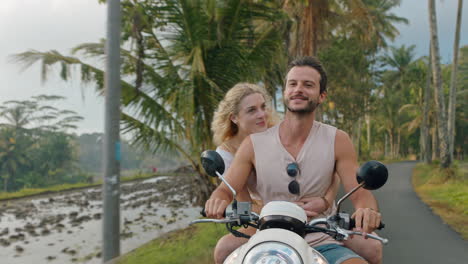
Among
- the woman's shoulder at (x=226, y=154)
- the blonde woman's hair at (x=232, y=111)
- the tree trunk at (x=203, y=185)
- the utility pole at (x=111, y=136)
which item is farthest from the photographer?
the tree trunk at (x=203, y=185)

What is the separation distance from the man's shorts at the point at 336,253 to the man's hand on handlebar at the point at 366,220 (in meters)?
0.15

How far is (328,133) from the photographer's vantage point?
2.37m

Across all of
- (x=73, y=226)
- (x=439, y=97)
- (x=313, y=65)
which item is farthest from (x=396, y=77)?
(x=313, y=65)

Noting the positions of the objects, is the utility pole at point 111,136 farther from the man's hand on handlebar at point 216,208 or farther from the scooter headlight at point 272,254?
the scooter headlight at point 272,254

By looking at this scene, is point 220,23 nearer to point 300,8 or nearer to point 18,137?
point 300,8

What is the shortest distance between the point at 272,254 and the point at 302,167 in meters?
0.99

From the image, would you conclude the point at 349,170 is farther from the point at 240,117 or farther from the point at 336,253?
the point at 240,117

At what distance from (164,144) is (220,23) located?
2958 mm

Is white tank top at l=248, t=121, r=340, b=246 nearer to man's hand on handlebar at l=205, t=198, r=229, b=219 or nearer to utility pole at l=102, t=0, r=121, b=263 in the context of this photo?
man's hand on handlebar at l=205, t=198, r=229, b=219

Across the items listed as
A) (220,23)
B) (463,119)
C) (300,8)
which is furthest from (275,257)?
(463,119)

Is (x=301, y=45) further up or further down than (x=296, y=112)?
further up

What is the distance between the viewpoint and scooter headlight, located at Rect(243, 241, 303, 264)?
136 cm

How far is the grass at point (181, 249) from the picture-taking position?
14.9 feet

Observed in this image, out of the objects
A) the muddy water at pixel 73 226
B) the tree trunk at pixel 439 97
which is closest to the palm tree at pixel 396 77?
the tree trunk at pixel 439 97
